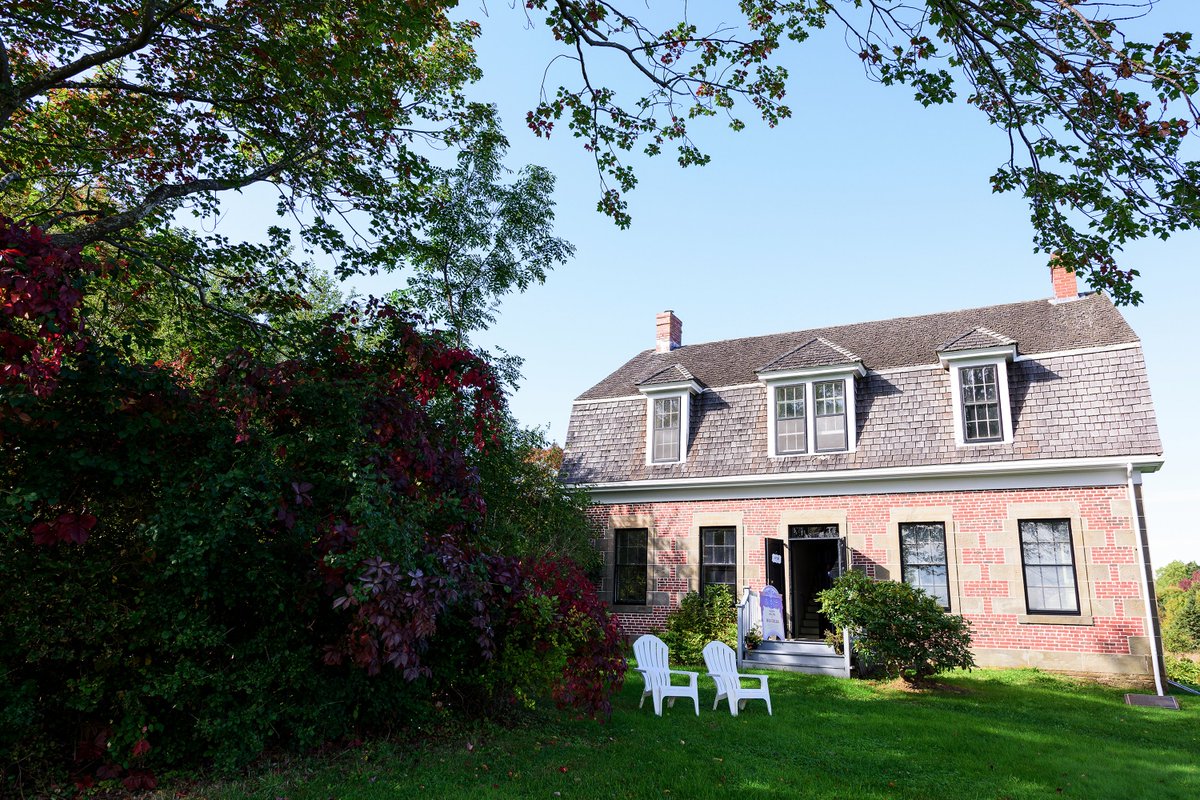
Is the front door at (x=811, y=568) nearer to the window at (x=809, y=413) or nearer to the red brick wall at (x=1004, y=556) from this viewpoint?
the red brick wall at (x=1004, y=556)

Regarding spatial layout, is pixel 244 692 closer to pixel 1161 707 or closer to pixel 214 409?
pixel 214 409

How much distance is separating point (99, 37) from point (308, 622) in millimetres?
5925

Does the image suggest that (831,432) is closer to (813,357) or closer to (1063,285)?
(813,357)

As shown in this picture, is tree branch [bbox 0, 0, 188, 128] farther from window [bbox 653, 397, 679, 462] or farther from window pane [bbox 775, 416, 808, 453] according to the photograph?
window pane [bbox 775, 416, 808, 453]

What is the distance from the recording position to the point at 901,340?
16.4m

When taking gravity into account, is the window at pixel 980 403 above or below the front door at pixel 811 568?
above

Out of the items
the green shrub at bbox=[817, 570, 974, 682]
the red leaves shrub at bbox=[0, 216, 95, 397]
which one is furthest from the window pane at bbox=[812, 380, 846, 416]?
the red leaves shrub at bbox=[0, 216, 95, 397]

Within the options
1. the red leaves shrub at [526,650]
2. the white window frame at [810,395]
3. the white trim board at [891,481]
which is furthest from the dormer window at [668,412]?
the red leaves shrub at [526,650]

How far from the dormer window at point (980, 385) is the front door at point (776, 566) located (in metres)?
4.21

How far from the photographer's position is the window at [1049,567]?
41.7 ft

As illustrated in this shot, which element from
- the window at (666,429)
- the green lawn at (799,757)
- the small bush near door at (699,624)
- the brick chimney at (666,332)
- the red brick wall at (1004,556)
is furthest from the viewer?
the brick chimney at (666,332)

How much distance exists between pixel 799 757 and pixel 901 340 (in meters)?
11.8

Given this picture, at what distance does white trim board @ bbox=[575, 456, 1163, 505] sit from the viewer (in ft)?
41.4

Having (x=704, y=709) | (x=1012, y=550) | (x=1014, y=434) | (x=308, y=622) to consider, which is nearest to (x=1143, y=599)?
(x=1012, y=550)
